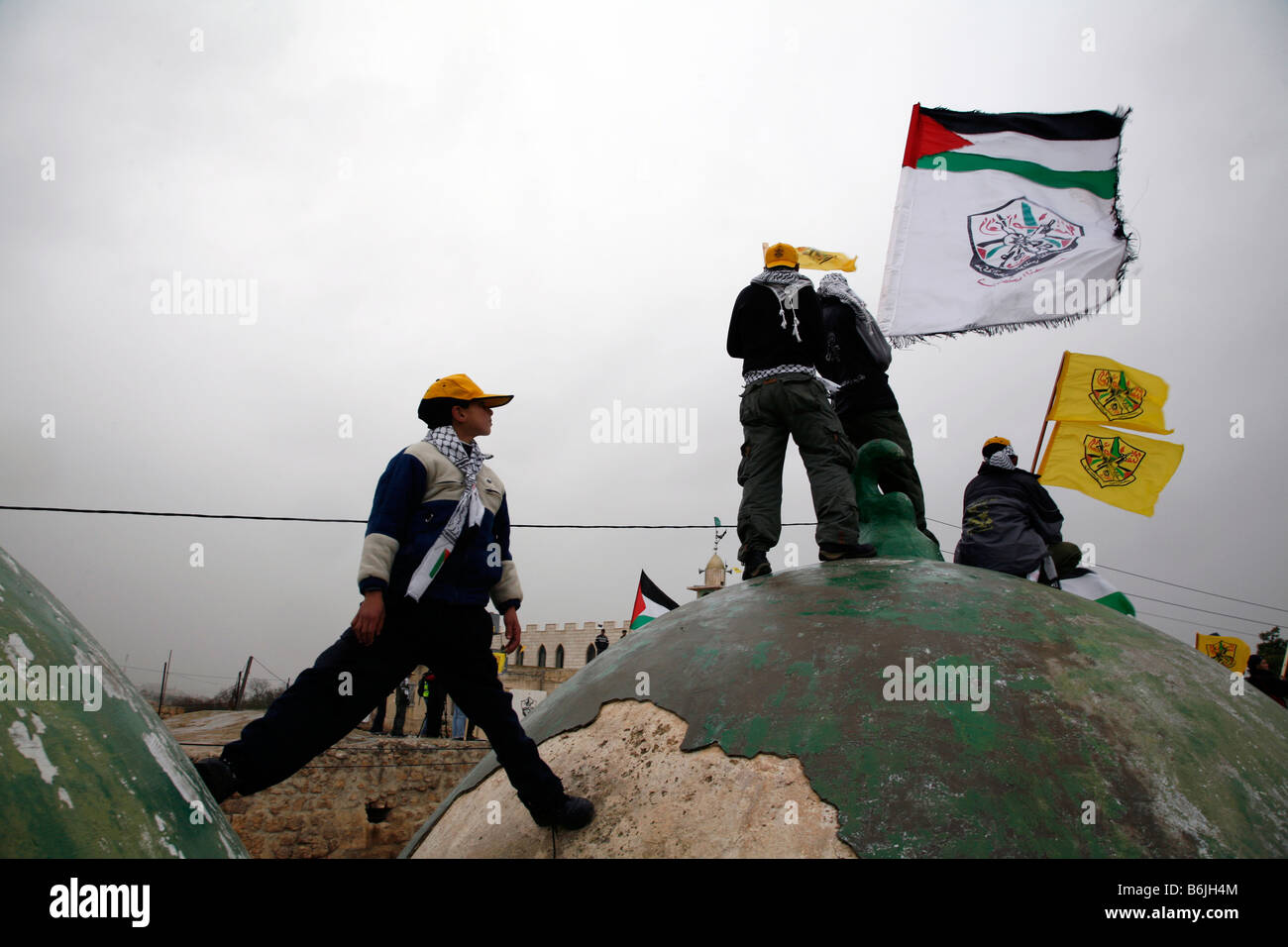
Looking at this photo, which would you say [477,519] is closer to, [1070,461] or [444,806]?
[444,806]

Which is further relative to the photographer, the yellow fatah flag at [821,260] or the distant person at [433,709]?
the distant person at [433,709]

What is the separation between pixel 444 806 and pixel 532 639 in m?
51.9

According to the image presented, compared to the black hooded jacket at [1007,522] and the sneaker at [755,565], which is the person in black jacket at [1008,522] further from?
the sneaker at [755,565]

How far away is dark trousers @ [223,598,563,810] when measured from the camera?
2396 mm

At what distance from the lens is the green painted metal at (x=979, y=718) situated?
79.0 inches

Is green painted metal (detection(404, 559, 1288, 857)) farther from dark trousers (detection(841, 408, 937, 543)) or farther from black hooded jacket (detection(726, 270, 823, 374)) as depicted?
black hooded jacket (detection(726, 270, 823, 374))

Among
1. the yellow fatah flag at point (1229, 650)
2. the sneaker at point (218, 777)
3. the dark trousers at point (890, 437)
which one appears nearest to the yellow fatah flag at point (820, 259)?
the dark trousers at point (890, 437)

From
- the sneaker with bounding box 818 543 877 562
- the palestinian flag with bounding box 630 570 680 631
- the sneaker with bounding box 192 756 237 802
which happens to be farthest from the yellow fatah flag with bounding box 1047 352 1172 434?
the palestinian flag with bounding box 630 570 680 631

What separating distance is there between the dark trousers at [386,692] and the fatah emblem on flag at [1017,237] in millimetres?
6592

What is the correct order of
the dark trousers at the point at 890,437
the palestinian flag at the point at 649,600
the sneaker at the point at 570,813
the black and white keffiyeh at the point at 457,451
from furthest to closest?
the palestinian flag at the point at 649,600
the dark trousers at the point at 890,437
the black and white keffiyeh at the point at 457,451
the sneaker at the point at 570,813

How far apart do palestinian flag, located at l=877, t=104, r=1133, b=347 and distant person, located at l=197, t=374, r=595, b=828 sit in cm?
522

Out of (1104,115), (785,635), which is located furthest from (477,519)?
(1104,115)
